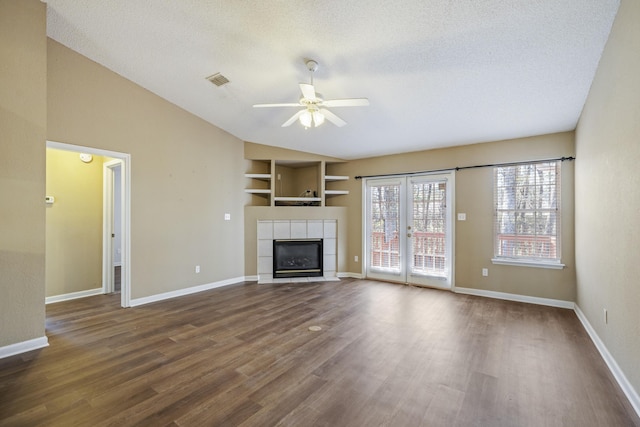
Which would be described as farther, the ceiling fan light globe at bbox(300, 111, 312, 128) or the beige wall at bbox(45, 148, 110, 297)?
the beige wall at bbox(45, 148, 110, 297)

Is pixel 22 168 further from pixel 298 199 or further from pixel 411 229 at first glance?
pixel 411 229

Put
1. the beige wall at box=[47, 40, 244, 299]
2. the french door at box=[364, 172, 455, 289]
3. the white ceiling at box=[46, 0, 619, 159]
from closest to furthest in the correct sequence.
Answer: the white ceiling at box=[46, 0, 619, 159], the beige wall at box=[47, 40, 244, 299], the french door at box=[364, 172, 455, 289]

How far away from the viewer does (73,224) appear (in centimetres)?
443

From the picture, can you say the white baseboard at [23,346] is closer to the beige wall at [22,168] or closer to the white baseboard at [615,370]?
the beige wall at [22,168]

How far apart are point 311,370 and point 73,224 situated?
14.7 ft

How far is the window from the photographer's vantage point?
414cm

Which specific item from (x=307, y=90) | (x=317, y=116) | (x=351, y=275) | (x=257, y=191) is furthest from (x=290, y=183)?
(x=307, y=90)

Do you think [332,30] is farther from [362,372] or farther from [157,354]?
[157,354]

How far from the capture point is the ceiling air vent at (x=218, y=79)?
3.47m

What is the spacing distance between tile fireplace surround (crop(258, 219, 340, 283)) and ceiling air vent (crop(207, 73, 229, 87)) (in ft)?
9.02

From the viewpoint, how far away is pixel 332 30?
2510 millimetres

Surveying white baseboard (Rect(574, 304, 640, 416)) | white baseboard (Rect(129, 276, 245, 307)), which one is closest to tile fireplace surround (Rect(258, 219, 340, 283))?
white baseboard (Rect(129, 276, 245, 307))

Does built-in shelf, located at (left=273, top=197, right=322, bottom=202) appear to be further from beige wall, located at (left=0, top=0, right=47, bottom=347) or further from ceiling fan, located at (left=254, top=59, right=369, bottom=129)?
beige wall, located at (left=0, top=0, right=47, bottom=347)

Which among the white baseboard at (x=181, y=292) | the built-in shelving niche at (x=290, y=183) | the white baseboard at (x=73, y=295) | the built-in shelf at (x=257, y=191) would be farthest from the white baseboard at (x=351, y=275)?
the white baseboard at (x=73, y=295)
